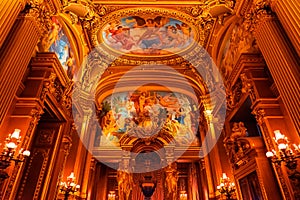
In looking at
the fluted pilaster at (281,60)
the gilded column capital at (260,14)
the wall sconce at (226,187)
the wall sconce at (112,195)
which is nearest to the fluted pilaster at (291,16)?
the fluted pilaster at (281,60)

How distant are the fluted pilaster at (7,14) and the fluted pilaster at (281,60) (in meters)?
6.19

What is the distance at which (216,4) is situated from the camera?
342 inches

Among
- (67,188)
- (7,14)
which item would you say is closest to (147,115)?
(67,188)

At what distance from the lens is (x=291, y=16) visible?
4984 millimetres

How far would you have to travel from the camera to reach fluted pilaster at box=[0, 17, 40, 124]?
4.79 meters

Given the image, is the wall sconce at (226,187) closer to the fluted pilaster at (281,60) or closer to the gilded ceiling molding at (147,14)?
the fluted pilaster at (281,60)

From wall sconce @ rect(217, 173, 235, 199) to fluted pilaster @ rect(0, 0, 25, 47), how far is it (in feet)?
29.0

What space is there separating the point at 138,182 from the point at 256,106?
10.0 metres

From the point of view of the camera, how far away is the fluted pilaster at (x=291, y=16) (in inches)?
188

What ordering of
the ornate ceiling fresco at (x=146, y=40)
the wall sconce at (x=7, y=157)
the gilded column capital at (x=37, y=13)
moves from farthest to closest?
the ornate ceiling fresco at (x=146, y=40) → the gilded column capital at (x=37, y=13) → the wall sconce at (x=7, y=157)

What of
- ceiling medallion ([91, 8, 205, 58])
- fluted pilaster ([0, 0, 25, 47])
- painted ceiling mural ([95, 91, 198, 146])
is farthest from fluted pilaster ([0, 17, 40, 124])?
painted ceiling mural ([95, 91, 198, 146])

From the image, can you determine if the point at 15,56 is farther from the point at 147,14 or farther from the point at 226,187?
the point at 226,187

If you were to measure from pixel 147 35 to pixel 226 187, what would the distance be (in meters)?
7.94

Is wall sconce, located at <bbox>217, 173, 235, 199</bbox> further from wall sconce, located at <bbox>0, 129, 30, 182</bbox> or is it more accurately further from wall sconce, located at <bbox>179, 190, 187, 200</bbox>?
wall sconce, located at <bbox>0, 129, 30, 182</bbox>
